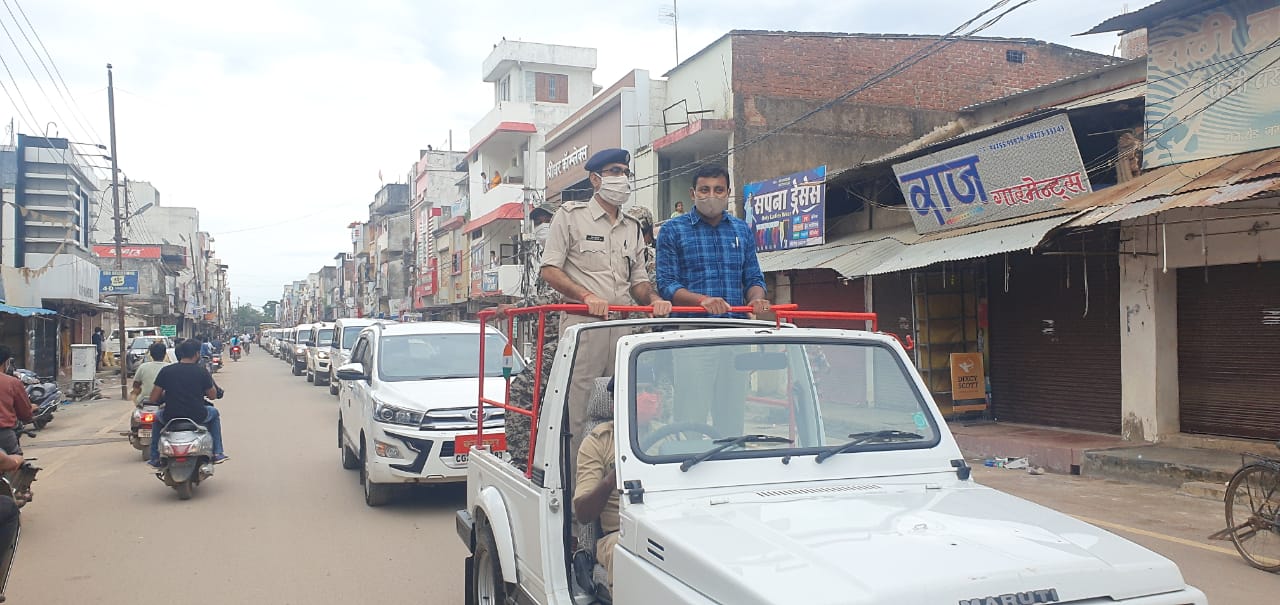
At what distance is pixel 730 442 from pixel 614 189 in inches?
84.4

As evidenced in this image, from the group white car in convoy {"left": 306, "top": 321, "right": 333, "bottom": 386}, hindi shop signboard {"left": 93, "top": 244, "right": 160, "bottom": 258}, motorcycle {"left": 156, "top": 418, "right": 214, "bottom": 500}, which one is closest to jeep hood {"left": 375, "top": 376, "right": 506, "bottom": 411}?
motorcycle {"left": 156, "top": 418, "right": 214, "bottom": 500}

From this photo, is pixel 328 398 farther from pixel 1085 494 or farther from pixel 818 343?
pixel 818 343

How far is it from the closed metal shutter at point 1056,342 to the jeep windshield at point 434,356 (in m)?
7.89

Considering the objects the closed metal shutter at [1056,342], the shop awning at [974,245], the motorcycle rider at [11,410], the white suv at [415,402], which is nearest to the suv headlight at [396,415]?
the white suv at [415,402]

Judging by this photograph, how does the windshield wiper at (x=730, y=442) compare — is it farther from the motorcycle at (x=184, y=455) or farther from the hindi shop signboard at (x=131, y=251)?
the hindi shop signboard at (x=131, y=251)

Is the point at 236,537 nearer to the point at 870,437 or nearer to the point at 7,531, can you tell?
the point at 7,531

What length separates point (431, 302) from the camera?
56.9m

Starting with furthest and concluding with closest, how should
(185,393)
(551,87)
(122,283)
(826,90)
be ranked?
(551,87) → (122,283) → (826,90) → (185,393)

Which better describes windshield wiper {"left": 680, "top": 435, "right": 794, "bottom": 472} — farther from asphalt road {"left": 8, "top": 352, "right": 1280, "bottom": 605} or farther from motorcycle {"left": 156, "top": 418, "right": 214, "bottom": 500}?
motorcycle {"left": 156, "top": 418, "right": 214, "bottom": 500}

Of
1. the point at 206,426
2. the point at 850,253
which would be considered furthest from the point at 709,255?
the point at 850,253

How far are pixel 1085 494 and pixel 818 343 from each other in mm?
7209

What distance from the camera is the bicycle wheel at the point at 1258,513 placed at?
6.49 meters

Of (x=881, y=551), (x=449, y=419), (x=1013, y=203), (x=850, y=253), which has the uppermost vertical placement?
(x=1013, y=203)

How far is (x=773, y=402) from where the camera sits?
12.7 ft
